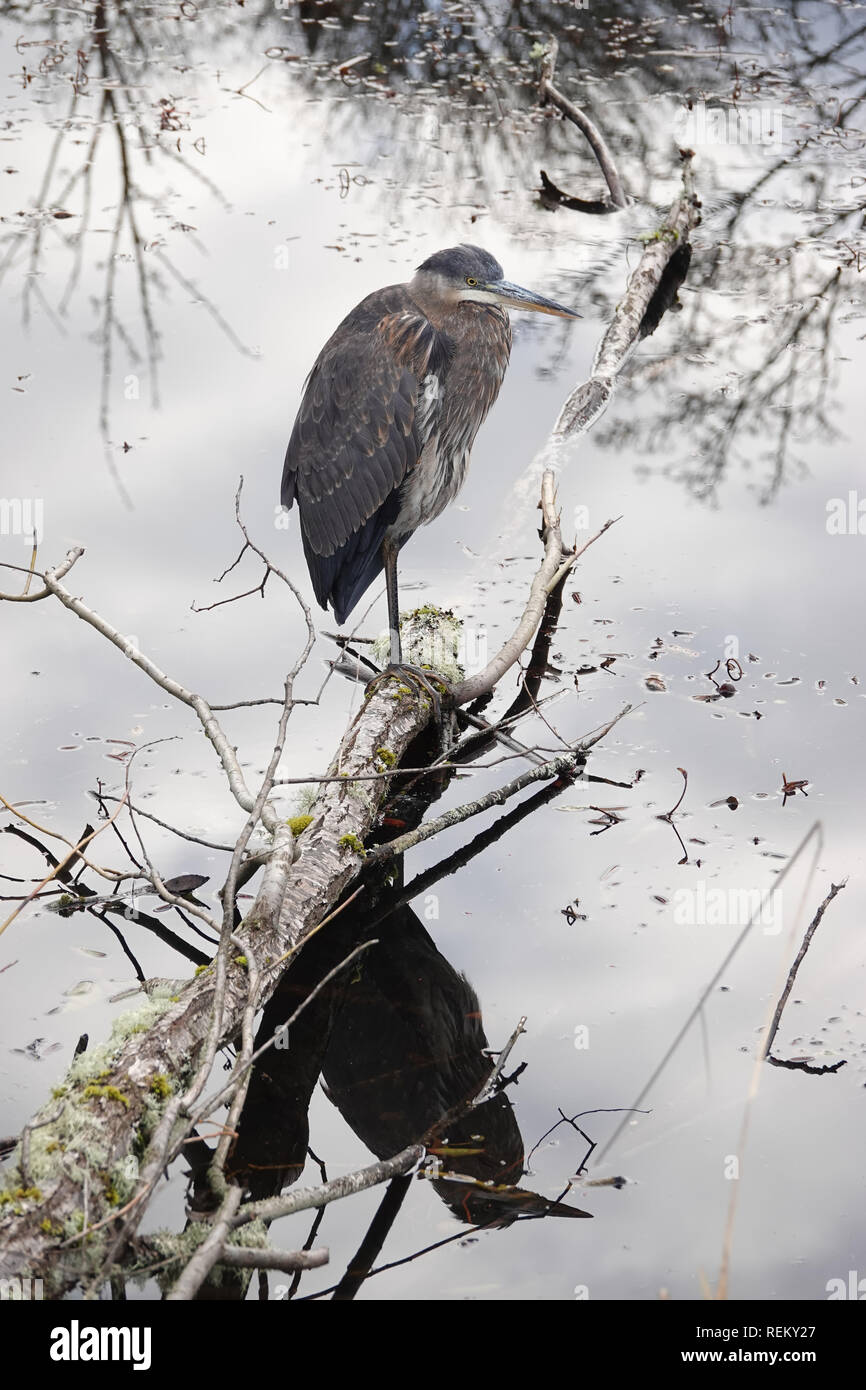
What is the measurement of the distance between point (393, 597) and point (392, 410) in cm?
70

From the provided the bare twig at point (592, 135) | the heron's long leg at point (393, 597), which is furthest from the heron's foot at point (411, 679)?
the bare twig at point (592, 135)

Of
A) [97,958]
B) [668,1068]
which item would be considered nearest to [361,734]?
[97,958]

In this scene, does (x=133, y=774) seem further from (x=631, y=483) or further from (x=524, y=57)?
(x=524, y=57)

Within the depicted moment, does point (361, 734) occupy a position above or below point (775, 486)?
below

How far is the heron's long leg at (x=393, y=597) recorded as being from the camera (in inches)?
189

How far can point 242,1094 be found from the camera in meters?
3.00

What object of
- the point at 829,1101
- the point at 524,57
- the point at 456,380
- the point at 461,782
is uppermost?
the point at 524,57

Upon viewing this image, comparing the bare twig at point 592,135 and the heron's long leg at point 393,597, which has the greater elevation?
the bare twig at point 592,135

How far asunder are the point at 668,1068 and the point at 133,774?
2.10 meters

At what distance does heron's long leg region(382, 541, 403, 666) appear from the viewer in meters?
4.81

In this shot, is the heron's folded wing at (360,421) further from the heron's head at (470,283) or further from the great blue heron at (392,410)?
the heron's head at (470,283)

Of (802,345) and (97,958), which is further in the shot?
(802,345)

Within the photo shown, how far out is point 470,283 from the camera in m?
4.81
